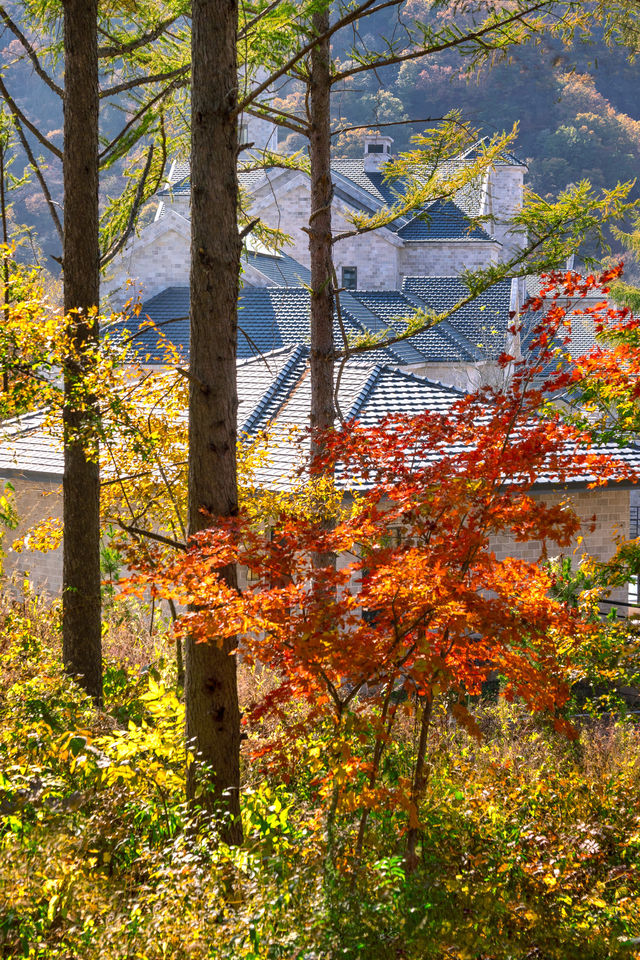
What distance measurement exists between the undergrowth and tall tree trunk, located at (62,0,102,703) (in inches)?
22.7

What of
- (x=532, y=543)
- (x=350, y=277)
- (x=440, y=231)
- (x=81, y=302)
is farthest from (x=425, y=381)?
(x=440, y=231)

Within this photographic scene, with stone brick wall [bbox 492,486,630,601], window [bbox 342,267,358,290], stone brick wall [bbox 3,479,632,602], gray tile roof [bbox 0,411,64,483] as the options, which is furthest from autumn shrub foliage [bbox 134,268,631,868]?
window [bbox 342,267,358,290]

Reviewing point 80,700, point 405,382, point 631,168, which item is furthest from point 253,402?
point 631,168

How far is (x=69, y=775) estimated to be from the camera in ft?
17.1

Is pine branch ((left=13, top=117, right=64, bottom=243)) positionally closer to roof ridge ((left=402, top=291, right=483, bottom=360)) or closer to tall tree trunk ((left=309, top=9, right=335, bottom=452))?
tall tree trunk ((left=309, top=9, right=335, bottom=452))

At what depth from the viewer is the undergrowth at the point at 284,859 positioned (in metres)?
3.46

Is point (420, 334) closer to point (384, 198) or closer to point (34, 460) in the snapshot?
point (384, 198)

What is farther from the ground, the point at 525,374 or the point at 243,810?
the point at 525,374

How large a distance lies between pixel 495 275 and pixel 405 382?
6.29 meters

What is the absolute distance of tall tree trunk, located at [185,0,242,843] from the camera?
4.86 m

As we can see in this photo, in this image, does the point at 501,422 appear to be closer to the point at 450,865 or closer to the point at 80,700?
the point at 450,865

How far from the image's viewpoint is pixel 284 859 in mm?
4172

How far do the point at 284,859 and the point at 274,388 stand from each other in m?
11.6

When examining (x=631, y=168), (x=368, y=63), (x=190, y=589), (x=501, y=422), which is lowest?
(x=190, y=589)
